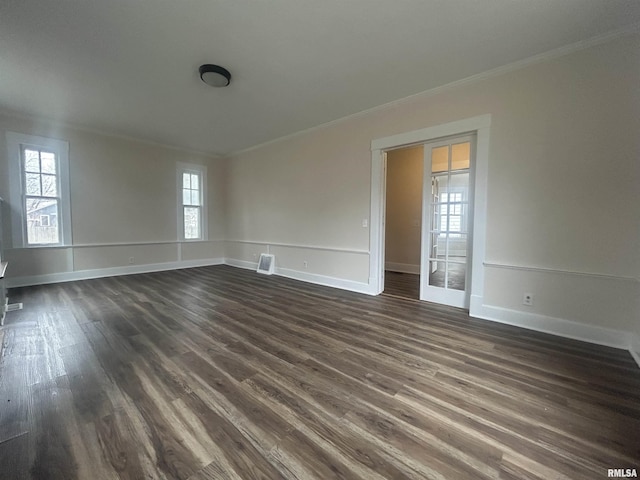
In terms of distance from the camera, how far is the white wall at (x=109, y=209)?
422cm

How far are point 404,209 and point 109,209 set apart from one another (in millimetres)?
6095

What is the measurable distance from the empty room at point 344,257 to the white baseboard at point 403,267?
133 cm

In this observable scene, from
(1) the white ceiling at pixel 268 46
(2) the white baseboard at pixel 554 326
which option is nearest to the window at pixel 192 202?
(1) the white ceiling at pixel 268 46

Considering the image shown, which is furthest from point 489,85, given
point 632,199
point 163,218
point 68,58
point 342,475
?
point 163,218

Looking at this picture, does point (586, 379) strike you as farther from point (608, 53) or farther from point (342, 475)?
point (608, 53)

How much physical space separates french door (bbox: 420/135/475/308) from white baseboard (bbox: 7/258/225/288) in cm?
522

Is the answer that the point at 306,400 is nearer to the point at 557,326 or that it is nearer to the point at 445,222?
the point at 557,326

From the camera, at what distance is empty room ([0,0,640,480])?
130cm

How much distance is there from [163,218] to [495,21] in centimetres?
624

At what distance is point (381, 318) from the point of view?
9.68 ft

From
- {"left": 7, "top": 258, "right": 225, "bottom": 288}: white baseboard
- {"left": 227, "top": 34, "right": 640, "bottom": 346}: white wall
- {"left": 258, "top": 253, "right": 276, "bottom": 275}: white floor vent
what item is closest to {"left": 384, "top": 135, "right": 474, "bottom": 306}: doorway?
{"left": 227, "top": 34, "right": 640, "bottom": 346}: white wall

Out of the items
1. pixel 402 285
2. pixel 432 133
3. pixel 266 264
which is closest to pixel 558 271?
pixel 432 133

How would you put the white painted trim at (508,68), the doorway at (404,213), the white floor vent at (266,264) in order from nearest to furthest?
the white painted trim at (508,68) < the white floor vent at (266,264) < the doorway at (404,213)

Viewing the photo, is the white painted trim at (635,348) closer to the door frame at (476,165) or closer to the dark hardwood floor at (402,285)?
the door frame at (476,165)
